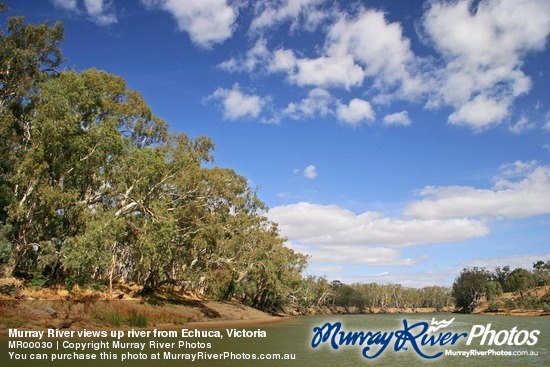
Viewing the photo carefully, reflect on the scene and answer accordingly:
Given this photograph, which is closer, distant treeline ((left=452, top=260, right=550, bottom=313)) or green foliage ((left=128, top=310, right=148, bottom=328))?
green foliage ((left=128, top=310, right=148, bottom=328))

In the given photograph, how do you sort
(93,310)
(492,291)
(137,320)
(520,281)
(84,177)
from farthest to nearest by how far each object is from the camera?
(492,291) < (520,281) < (84,177) < (137,320) < (93,310)

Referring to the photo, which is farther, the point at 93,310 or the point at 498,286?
the point at 498,286

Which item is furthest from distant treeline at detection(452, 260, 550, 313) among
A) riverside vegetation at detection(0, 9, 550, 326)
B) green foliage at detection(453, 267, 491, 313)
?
riverside vegetation at detection(0, 9, 550, 326)

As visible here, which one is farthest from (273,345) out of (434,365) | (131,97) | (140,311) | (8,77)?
(8,77)

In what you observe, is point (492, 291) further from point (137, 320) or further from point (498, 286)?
point (137, 320)

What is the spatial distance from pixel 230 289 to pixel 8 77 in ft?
125

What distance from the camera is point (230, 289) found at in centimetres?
6038

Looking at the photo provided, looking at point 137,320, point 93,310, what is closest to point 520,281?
point 137,320

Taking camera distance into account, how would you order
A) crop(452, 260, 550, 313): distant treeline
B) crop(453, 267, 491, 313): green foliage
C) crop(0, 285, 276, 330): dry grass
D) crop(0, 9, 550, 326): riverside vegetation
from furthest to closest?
crop(453, 267, 491, 313): green foliage < crop(452, 260, 550, 313): distant treeline < crop(0, 9, 550, 326): riverside vegetation < crop(0, 285, 276, 330): dry grass

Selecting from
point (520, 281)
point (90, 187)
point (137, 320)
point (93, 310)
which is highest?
point (90, 187)

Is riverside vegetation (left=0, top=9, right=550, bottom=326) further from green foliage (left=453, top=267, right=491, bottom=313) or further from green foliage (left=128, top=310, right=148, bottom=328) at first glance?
green foliage (left=453, top=267, right=491, bottom=313)

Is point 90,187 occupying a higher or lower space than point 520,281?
higher

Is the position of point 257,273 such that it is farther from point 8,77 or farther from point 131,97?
point 8,77

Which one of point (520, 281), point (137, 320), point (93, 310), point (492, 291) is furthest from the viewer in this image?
point (492, 291)
